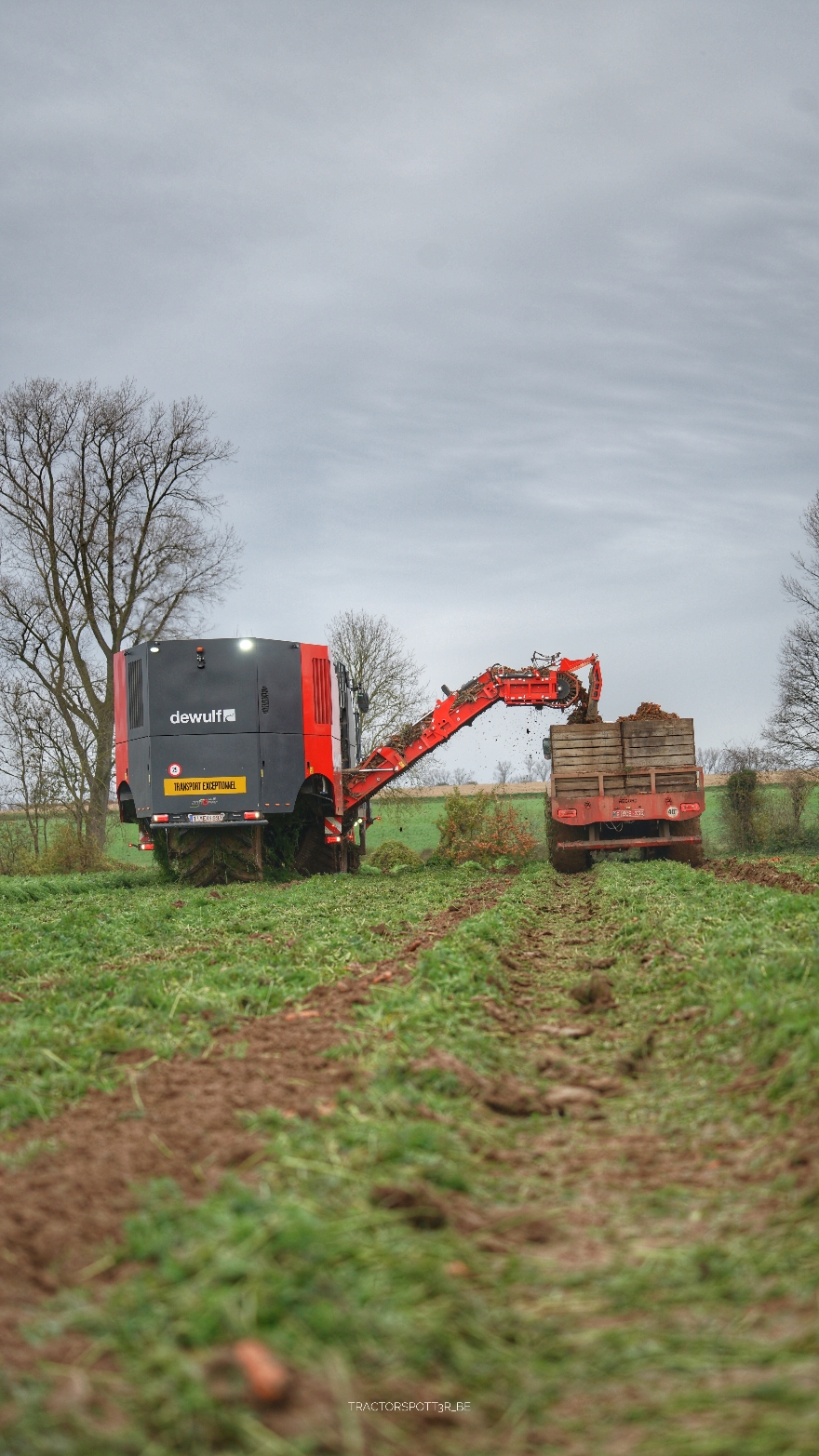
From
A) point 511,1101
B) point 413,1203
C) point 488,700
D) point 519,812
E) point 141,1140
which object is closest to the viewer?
point 413,1203

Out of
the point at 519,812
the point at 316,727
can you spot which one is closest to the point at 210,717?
the point at 316,727

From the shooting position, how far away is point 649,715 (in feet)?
72.1

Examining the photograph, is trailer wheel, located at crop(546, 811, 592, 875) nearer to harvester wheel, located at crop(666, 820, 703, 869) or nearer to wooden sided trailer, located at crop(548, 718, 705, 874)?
wooden sided trailer, located at crop(548, 718, 705, 874)

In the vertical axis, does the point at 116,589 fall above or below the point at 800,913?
above

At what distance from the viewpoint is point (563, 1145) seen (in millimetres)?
4980

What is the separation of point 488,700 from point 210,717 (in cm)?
607

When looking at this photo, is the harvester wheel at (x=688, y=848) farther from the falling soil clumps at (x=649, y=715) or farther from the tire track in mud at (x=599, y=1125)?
the tire track in mud at (x=599, y=1125)

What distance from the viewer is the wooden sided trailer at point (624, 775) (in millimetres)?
20859

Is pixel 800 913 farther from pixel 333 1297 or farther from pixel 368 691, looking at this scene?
pixel 368 691

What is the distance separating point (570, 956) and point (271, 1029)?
4.27 m

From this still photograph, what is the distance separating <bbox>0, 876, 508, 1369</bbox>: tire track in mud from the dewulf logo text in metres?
12.5

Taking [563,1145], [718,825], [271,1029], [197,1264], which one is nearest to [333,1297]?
[197,1264]

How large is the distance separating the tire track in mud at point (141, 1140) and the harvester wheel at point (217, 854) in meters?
13.1

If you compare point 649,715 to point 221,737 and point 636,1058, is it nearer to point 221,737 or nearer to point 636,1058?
point 221,737
